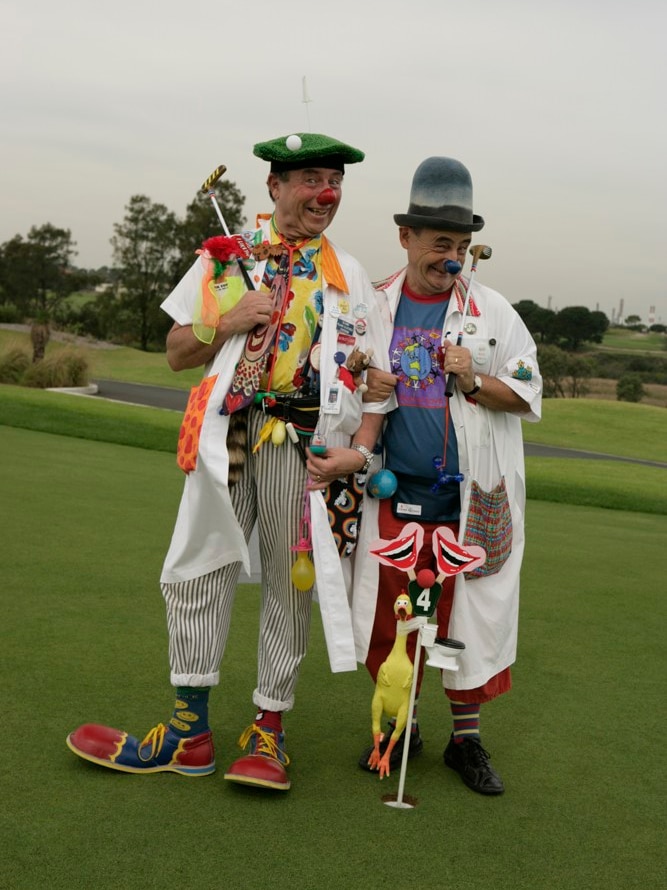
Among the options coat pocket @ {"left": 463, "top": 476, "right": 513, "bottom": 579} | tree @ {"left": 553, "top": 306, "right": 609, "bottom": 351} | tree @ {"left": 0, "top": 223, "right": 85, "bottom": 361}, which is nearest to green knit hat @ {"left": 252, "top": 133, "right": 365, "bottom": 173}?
coat pocket @ {"left": 463, "top": 476, "right": 513, "bottom": 579}

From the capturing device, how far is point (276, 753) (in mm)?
3057

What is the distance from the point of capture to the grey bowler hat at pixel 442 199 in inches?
123

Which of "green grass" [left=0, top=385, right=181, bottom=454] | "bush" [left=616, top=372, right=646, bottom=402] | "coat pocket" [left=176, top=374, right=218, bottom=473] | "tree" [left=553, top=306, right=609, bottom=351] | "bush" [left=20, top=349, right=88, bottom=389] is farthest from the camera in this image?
"tree" [left=553, top=306, right=609, bottom=351]

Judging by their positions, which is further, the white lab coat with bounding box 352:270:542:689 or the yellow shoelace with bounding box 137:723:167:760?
the white lab coat with bounding box 352:270:542:689

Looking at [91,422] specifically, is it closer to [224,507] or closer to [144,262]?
[224,507]

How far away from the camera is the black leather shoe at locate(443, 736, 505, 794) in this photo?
304 cm

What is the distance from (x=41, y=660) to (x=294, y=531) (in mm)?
1117

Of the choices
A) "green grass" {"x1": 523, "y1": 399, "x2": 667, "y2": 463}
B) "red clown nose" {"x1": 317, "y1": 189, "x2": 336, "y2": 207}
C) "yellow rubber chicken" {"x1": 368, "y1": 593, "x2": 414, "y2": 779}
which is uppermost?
"red clown nose" {"x1": 317, "y1": 189, "x2": 336, "y2": 207}

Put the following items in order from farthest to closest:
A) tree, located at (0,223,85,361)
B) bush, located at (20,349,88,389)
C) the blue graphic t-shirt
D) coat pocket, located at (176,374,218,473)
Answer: tree, located at (0,223,85,361) → bush, located at (20,349,88,389) → the blue graphic t-shirt → coat pocket, located at (176,374,218,473)

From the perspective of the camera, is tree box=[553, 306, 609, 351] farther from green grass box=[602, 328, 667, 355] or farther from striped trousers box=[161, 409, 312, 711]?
striped trousers box=[161, 409, 312, 711]

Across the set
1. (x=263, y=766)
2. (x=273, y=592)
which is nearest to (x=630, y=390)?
(x=273, y=592)

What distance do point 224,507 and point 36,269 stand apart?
46.4 metres

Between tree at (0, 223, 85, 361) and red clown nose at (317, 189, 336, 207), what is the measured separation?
45184 mm

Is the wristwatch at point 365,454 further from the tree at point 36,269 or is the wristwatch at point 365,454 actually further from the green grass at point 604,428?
the tree at point 36,269
